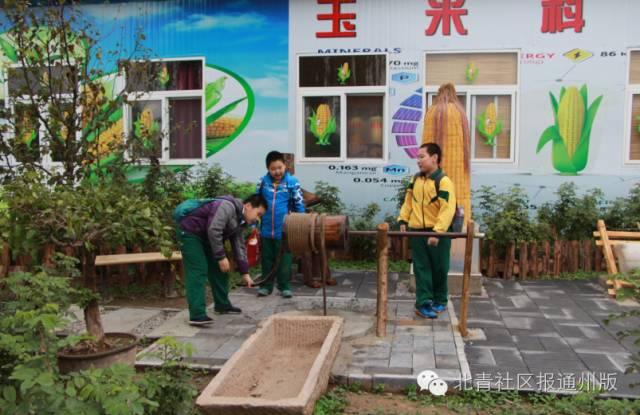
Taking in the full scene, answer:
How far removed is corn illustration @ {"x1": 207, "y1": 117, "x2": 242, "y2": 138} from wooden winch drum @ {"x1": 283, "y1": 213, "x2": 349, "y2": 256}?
4856mm

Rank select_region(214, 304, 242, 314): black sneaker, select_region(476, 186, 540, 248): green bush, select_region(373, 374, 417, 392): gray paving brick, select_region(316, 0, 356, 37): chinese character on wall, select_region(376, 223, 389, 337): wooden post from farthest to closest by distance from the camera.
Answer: select_region(316, 0, 356, 37): chinese character on wall < select_region(476, 186, 540, 248): green bush < select_region(214, 304, 242, 314): black sneaker < select_region(376, 223, 389, 337): wooden post < select_region(373, 374, 417, 392): gray paving brick

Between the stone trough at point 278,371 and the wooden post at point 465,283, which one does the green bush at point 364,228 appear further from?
the stone trough at point 278,371

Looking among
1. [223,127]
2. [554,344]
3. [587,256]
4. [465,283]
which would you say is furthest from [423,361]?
[223,127]

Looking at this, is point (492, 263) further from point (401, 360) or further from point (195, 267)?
point (195, 267)

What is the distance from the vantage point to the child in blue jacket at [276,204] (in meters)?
7.00

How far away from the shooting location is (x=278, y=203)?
7.03 m

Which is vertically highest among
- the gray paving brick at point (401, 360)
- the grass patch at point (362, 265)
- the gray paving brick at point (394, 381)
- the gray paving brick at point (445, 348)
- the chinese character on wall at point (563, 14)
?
the chinese character on wall at point (563, 14)

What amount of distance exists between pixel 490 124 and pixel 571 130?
3.96ft

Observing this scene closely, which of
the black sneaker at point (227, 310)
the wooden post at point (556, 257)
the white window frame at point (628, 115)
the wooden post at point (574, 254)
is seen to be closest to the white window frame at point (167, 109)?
the black sneaker at point (227, 310)

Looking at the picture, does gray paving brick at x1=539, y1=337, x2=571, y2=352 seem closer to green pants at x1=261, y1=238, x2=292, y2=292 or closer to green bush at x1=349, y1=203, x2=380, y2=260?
green pants at x1=261, y1=238, x2=292, y2=292

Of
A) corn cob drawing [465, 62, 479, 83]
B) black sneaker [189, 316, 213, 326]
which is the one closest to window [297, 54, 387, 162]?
corn cob drawing [465, 62, 479, 83]

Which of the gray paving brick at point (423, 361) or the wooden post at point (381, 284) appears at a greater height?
the wooden post at point (381, 284)

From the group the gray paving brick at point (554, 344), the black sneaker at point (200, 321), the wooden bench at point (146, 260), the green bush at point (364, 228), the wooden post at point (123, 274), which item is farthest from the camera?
the green bush at point (364, 228)

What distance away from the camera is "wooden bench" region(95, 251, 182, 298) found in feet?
22.6
